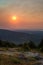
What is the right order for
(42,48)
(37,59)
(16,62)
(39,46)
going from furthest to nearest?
(39,46) → (42,48) → (37,59) → (16,62)

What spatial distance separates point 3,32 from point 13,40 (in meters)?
1.11

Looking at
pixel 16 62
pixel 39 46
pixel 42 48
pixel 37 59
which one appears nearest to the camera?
pixel 16 62

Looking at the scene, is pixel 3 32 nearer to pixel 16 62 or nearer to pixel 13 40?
pixel 13 40

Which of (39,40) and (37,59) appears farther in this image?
(39,40)

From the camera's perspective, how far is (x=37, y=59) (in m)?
12.0

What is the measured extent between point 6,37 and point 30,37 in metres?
1.94

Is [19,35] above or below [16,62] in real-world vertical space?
above

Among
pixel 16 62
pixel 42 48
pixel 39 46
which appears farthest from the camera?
pixel 39 46

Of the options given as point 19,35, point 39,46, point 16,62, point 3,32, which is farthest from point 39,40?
point 16,62

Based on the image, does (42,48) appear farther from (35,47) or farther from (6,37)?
(6,37)

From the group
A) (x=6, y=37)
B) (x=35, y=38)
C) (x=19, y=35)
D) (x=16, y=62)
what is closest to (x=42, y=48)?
(x=35, y=38)

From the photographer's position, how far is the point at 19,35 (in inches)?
662

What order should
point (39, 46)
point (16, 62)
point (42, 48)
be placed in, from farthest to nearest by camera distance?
point (39, 46) < point (42, 48) < point (16, 62)

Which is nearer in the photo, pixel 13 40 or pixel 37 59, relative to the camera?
pixel 37 59
